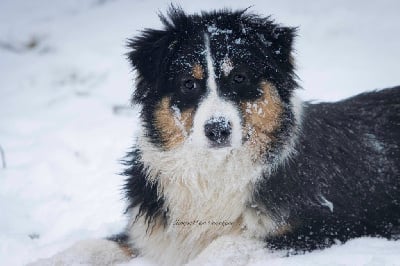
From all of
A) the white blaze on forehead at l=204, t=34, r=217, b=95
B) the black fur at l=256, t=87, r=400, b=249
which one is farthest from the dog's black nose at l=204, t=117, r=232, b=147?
the black fur at l=256, t=87, r=400, b=249

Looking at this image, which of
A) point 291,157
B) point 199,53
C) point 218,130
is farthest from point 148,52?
point 291,157

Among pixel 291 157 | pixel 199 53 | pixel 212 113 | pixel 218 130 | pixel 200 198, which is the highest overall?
pixel 199 53

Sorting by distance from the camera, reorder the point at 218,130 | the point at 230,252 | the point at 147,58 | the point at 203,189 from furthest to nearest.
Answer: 1. the point at 147,58
2. the point at 203,189
3. the point at 230,252
4. the point at 218,130

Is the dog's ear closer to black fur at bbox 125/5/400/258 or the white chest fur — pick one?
black fur at bbox 125/5/400/258

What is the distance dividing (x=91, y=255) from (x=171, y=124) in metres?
1.19

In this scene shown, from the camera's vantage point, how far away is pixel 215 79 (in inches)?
153

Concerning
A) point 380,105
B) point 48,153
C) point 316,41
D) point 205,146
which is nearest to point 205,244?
point 205,146

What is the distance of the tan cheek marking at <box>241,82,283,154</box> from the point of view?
386 cm

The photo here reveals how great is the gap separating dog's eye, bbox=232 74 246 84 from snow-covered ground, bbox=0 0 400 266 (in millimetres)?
694

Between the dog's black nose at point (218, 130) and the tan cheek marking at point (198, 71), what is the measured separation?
18.0 inches

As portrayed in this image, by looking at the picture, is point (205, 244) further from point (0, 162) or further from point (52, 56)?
point (52, 56)

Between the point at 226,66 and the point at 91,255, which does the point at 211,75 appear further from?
the point at 91,255

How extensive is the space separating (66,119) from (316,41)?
414cm

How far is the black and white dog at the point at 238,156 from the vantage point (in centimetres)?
390
